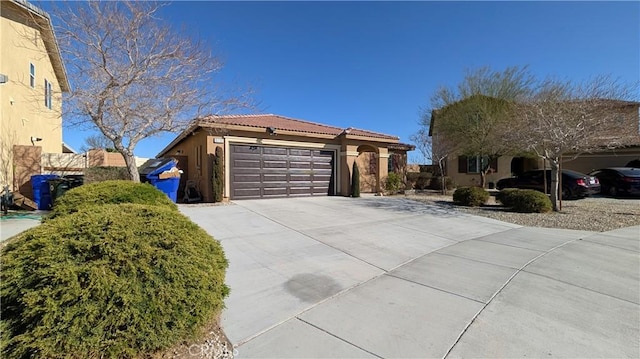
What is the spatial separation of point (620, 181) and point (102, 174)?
22862 millimetres

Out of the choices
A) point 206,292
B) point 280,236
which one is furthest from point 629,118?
point 206,292

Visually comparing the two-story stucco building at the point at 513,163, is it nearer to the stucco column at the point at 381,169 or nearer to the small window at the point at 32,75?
the stucco column at the point at 381,169

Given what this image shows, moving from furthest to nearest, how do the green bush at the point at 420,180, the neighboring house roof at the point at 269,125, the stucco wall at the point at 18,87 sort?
the green bush at the point at 420,180
the neighboring house roof at the point at 269,125
the stucco wall at the point at 18,87

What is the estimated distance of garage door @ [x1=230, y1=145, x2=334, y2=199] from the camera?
1146cm

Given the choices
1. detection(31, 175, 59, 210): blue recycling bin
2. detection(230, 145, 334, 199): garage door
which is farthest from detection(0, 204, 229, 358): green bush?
detection(31, 175, 59, 210): blue recycling bin

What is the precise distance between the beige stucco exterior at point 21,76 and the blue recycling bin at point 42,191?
118cm

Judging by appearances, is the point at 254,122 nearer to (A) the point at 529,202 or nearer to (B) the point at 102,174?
(B) the point at 102,174

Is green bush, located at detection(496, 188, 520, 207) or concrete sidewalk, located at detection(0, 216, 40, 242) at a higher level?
green bush, located at detection(496, 188, 520, 207)

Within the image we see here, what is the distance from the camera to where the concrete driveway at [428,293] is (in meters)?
2.59

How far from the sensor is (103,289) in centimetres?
197

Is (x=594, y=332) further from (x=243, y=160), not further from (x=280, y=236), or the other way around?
(x=243, y=160)

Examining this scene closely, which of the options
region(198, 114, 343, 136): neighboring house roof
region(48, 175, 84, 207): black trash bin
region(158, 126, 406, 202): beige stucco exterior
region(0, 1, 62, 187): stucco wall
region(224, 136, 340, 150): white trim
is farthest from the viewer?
region(224, 136, 340, 150): white trim

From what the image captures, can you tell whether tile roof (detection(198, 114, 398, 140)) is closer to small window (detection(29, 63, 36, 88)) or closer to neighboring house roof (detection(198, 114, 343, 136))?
neighboring house roof (detection(198, 114, 343, 136))

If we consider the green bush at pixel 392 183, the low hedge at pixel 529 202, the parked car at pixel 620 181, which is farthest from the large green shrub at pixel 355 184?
the parked car at pixel 620 181
